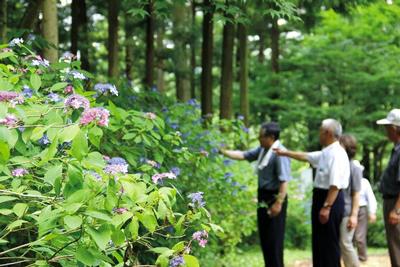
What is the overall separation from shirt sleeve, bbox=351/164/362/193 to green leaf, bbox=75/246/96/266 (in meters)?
4.54

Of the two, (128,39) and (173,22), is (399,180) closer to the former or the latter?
(128,39)

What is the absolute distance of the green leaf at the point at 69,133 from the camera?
1905mm

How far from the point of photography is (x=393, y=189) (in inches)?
226

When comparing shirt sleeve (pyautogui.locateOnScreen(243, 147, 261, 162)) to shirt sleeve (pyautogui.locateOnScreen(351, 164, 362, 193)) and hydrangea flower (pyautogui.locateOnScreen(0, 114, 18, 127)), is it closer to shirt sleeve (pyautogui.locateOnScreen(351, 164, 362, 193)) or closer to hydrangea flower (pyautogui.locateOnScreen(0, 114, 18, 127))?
shirt sleeve (pyautogui.locateOnScreen(351, 164, 362, 193))

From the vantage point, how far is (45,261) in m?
2.25

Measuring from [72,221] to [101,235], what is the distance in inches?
5.2

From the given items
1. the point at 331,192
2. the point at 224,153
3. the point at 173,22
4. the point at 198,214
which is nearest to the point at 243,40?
the point at 173,22

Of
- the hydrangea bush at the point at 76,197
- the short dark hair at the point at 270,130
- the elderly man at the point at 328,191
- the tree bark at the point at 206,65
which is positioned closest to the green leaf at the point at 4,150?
the hydrangea bush at the point at 76,197

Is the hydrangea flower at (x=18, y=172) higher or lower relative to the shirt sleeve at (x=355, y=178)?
A: higher

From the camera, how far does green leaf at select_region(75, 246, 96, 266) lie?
2.06m

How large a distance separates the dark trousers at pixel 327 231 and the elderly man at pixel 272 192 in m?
0.40

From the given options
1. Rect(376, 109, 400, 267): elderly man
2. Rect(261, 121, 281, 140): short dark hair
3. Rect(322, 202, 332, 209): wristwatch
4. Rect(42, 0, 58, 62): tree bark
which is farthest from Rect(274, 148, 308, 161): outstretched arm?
Rect(42, 0, 58, 62): tree bark

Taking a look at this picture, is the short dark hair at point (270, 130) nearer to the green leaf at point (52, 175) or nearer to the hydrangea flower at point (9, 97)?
the hydrangea flower at point (9, 97)

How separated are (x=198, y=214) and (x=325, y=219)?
11.8 ft
